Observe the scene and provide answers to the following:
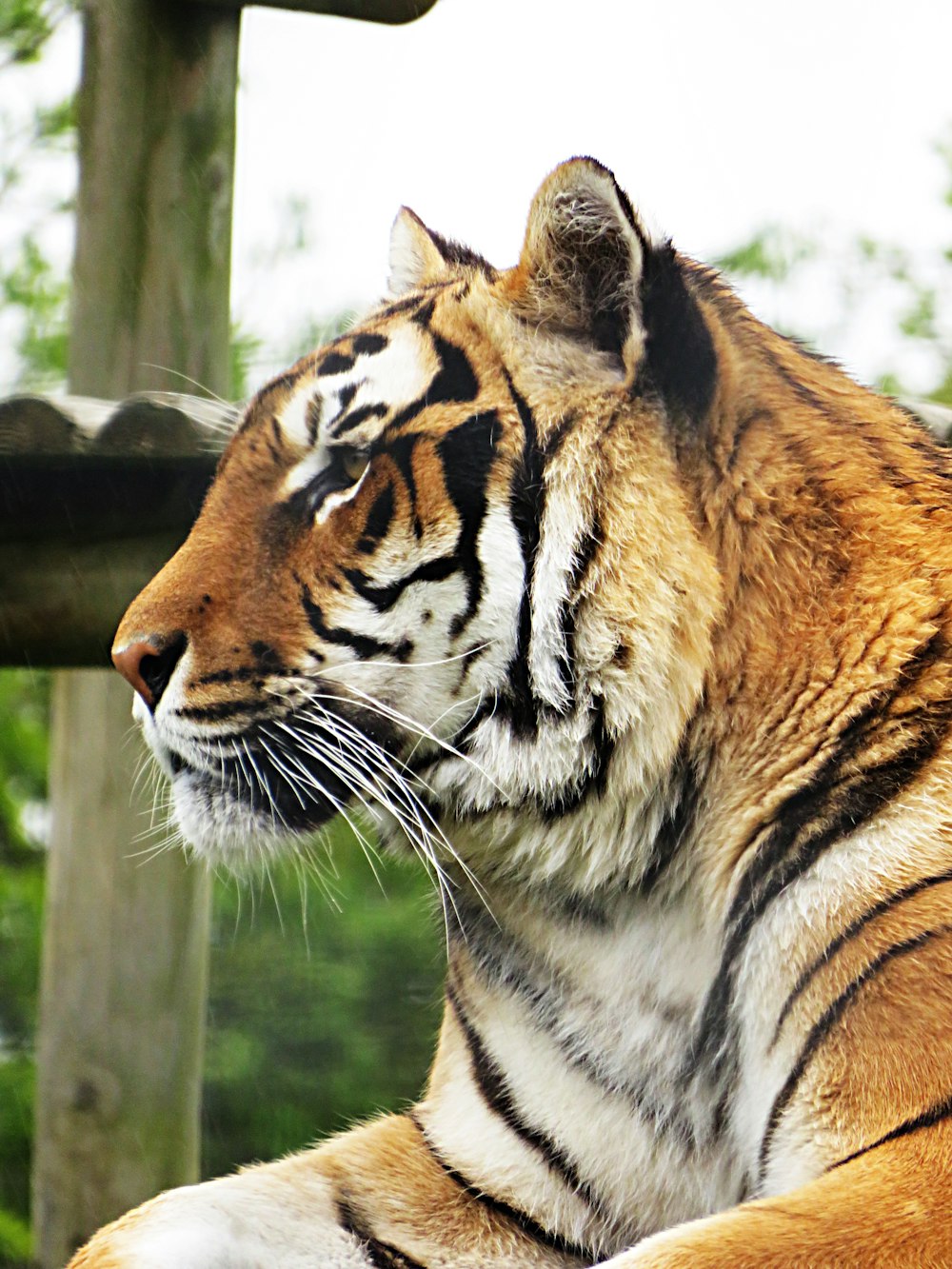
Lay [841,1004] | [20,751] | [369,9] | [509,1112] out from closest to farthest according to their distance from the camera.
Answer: [841,1004]
[509,1112]
[369,9]
[20,751]

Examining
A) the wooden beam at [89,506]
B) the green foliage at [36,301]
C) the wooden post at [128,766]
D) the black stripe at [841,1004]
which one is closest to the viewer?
the black stripe at [841,1004]

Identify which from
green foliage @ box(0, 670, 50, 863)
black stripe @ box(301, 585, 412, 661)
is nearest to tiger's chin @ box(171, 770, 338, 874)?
black stripe @ box(301, 585, 412, 661)

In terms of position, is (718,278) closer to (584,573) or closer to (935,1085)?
(584,573)

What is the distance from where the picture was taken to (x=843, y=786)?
47.6 inches

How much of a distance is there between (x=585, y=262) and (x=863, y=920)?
2.02 feet

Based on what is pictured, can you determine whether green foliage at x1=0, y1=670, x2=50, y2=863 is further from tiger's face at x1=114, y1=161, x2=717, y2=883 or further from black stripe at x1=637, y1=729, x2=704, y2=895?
black stripe at x1=637, y1=729, x2=704, y2=895

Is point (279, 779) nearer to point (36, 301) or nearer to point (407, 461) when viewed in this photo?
point (407, 461)

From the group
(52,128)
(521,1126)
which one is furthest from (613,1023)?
(52,128)

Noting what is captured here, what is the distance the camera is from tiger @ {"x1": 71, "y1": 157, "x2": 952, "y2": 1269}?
1239 mm

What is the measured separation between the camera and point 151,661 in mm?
1304

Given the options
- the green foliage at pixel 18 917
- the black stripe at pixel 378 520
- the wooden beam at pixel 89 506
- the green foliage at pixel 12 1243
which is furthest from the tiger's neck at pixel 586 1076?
the green foliage at pixel 18 917

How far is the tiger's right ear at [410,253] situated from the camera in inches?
63.6

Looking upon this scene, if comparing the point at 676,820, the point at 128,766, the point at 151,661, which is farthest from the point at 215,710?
the point at 128,766

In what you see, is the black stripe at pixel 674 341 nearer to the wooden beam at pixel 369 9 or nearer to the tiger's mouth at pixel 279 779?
→ the tiger's mouth at pixel 279 779
